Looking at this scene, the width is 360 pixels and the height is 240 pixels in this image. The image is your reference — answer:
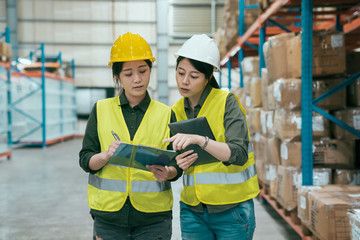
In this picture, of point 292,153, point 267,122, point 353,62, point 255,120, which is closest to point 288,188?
point 292,153

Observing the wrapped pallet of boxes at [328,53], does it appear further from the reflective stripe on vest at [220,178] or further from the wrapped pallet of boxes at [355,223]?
the reflective stripe on vest at [220,178]

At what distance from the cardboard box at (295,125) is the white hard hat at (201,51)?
2.35m

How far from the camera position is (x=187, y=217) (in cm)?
184

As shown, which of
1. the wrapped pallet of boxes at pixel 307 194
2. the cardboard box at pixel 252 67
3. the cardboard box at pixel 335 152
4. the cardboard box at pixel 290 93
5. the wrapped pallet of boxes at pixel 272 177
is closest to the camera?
the wrapped pallet of boxes at pixel 307 194

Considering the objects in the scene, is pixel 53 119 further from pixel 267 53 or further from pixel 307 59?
pixel 307 59

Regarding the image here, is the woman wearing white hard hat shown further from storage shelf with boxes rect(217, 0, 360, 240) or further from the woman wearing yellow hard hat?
storage shelf with boxes rect(217, 0, 360, 240)

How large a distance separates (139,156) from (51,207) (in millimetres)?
4381

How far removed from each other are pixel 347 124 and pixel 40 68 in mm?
11877

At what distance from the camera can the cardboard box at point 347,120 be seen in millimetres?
3660

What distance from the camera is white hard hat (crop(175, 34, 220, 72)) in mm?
1754

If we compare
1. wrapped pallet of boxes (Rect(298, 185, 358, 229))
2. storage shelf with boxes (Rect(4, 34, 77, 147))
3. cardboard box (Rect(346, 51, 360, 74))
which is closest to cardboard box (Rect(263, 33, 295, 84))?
cardboard box (Rect(346, 51, 360, 74))

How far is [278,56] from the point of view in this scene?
4246 millimetres

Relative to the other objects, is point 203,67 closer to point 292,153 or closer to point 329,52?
point 329,52

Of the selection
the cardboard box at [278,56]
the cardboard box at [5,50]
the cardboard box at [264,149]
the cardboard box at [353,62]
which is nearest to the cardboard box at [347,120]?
the cardboard box at [353,62]
